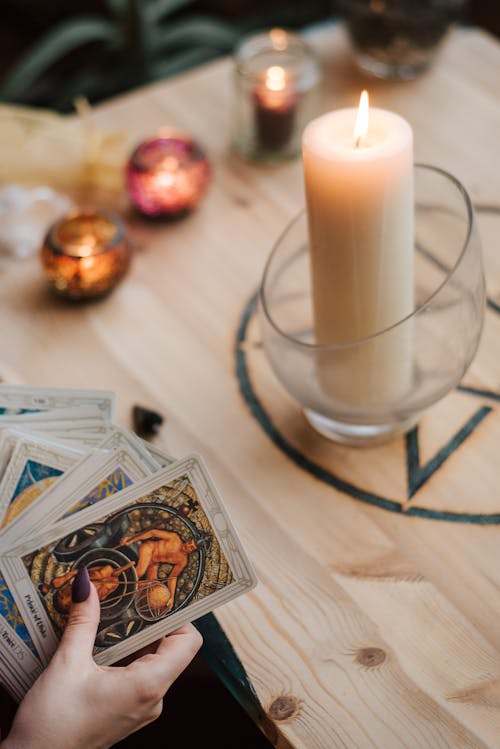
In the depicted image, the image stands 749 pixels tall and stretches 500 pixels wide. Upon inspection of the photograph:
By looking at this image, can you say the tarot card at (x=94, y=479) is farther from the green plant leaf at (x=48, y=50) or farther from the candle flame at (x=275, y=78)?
the green plant leaf at (x=48, y=50)

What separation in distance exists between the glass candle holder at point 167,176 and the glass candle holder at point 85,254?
0.09 meters

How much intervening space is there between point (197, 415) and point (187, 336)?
12cm

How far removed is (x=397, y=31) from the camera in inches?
50.7

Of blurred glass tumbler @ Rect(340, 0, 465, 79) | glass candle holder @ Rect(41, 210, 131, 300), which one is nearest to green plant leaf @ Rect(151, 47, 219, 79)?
blurred glass tumbler @ Rect(340, 0, 465, 79)

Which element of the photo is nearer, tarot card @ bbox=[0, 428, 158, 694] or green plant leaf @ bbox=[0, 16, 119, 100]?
tarot card @ bbox=[0, 428, 158, 694]

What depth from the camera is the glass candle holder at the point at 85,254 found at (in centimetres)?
101

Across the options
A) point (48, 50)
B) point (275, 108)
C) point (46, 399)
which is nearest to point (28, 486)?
point (46, 399)

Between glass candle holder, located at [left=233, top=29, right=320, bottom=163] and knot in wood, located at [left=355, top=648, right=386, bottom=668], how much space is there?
742mm

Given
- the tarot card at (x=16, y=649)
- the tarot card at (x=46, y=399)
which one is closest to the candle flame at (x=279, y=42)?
the tarot card at (x=46, y=399)

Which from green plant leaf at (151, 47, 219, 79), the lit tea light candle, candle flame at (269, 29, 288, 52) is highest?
candle flame at (269, 29, 288, 52)

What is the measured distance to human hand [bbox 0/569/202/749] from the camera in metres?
0.67

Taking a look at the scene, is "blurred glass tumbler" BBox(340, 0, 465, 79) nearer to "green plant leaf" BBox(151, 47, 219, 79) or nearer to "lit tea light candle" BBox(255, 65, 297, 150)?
"lit tea light candle" BBox(255, 65, 297, 150)

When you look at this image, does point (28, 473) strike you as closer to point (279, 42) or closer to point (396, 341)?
point (396, 341)

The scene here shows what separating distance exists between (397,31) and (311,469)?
2.52ft
